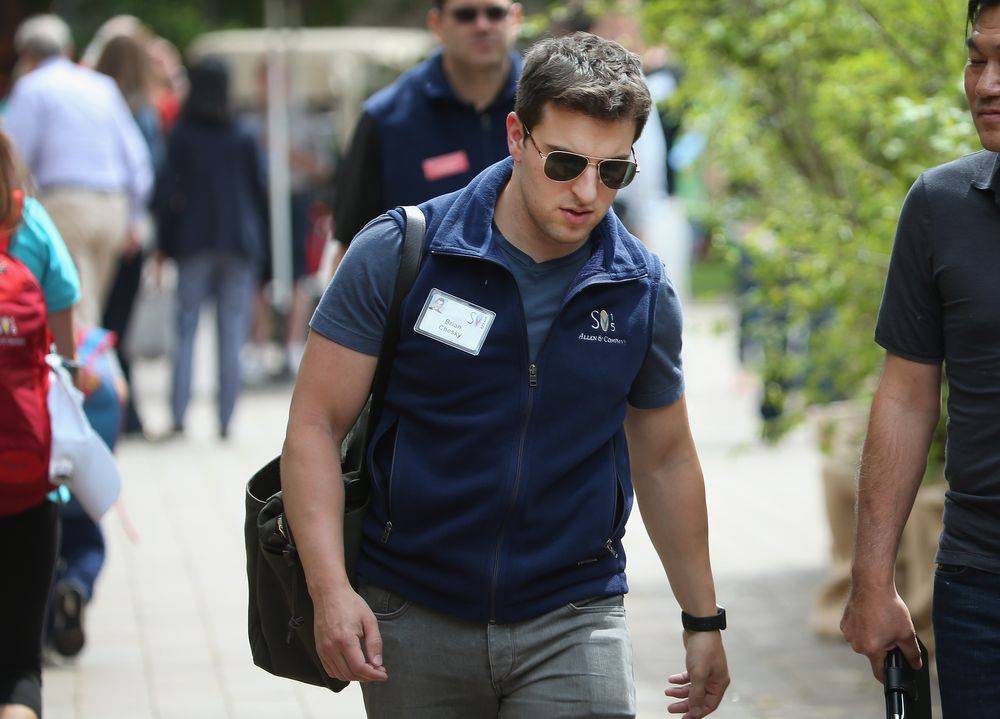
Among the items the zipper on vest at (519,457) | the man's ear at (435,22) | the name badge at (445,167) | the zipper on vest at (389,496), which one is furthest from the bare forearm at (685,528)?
the man's ear at (435,22)

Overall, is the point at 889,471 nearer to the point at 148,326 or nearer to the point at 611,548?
the point at 611,548

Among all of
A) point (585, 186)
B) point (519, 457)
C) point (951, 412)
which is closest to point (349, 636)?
point (519, 457)

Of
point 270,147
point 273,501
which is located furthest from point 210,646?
point 270,147

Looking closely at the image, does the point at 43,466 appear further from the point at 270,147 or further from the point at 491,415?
the point at 270,147

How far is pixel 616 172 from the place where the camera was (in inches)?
122

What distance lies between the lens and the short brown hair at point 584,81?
10.0 feet

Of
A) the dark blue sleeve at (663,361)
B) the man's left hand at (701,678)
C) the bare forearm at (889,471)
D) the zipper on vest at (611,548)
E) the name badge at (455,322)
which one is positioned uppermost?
the name badge at (455,322)

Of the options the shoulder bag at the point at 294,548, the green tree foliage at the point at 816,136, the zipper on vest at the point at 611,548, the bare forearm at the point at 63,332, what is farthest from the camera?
the green tree foliage at the point at 816,136

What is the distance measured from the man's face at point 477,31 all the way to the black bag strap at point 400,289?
2114 mm

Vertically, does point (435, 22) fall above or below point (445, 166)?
above

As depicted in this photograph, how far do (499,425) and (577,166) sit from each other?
1.51 ft

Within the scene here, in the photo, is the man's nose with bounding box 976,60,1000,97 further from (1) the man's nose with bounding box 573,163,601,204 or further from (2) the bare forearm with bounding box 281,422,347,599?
(2) the bare forearm with bounding box 281,422,347,599

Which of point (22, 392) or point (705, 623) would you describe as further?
point (22, 392)

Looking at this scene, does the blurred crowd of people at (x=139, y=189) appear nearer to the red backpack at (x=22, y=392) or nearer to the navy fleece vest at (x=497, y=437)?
the red backpack at (x=22, y=392)
